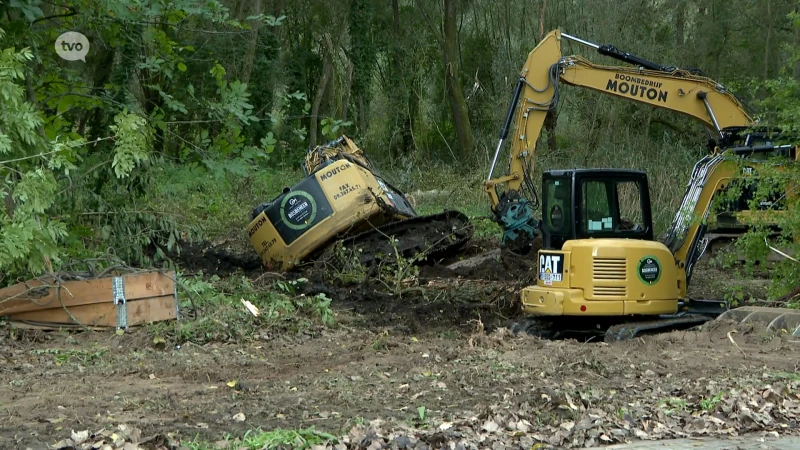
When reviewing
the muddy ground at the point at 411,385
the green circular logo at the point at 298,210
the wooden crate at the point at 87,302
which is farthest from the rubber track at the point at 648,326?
the green circular logo at the point at 298,210

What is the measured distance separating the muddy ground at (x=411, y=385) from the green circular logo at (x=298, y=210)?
3.44 meters

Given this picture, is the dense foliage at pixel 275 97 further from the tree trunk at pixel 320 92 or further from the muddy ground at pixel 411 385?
the muddy ground at pixel 411 385

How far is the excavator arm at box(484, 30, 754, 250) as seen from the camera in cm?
1348

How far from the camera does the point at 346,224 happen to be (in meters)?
14.6

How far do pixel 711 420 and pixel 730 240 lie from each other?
10.6 m

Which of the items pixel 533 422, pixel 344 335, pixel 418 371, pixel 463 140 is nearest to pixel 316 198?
pixel 344 335

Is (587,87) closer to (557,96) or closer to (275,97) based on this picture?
(557,96)

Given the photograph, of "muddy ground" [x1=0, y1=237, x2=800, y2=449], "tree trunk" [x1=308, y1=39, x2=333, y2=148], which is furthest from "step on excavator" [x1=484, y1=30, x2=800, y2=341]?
"tree trunk" [x1=308, y1=39, x2=333, y2=148]

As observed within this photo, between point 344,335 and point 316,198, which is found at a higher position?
point 316,198

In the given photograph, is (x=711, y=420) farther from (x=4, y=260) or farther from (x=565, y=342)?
(x=4, y=260)

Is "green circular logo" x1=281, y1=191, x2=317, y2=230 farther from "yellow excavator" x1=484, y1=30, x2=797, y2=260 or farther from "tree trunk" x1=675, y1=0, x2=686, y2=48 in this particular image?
"tree trunk" x1=675, y1=0, x2=686, y2=48

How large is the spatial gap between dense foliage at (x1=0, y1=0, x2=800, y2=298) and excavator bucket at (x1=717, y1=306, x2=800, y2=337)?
106cm

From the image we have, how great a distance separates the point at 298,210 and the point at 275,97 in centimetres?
874

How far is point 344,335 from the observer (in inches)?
426
